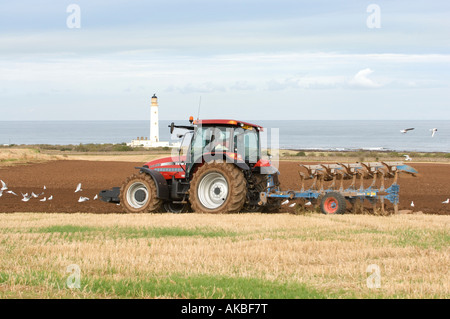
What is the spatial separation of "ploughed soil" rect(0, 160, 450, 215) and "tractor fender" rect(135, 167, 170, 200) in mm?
3295

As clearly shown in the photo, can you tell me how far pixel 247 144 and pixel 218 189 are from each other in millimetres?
1401

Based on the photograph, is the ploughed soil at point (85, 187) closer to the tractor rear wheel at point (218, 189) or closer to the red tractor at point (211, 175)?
the red tractor at point (211, 175)

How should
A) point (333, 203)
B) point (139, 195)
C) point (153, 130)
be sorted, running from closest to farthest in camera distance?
point (333, 203) < point (139, 195) < point (153, 130)

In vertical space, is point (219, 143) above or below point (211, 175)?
above

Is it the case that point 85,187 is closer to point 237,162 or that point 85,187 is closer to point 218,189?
point 218,189

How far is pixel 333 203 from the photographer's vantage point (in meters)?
16.2

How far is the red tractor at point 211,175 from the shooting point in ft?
52.7

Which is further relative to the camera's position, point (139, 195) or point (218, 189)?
point (139, 195)

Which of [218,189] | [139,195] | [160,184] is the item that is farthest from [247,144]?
[139,195]

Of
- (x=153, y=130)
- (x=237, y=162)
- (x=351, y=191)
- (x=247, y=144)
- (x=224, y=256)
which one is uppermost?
(x=153, y=130)

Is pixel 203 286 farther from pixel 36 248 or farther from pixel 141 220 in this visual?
pixel 141 220

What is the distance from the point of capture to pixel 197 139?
16.5 m

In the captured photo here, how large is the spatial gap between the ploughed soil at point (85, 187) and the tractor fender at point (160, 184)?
329 centimetres
